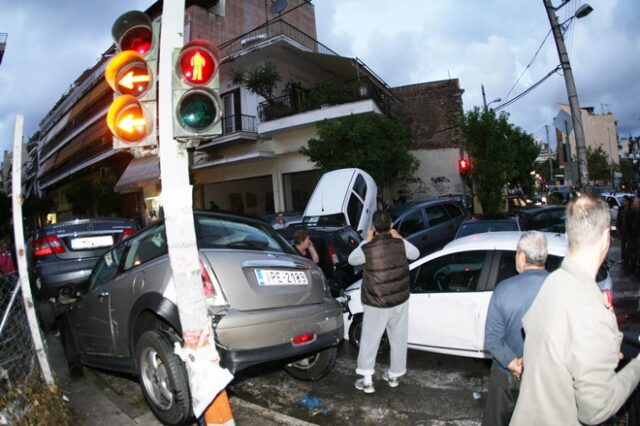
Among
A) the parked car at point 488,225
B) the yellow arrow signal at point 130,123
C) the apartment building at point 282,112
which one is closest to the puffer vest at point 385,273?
the yellow arrow signal at point 130,123

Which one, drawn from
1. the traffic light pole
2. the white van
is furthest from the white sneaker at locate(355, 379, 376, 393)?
the white van

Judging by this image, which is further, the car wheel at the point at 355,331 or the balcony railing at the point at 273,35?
the balcony railing at the point at 273,35

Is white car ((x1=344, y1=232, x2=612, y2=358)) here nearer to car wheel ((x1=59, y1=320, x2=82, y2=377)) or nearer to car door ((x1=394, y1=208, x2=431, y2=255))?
car wheel ((x1=59, y1=320, x2=82, y2=377))

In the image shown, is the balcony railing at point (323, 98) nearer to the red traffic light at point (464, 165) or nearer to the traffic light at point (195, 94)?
the red traffic light at point (464, 165)

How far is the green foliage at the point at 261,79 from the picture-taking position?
2019 centimetres

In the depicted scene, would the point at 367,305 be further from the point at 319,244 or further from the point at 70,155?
the point at 70,155

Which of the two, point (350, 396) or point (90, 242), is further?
point (90, 242)

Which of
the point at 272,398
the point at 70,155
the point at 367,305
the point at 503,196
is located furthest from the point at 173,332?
the point at 70,155

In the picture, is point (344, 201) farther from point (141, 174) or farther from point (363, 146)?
point (141, 174)

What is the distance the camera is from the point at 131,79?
3.29m

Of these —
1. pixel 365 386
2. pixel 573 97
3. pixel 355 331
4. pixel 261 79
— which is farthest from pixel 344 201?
pixel 261 79

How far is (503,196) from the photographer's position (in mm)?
19703

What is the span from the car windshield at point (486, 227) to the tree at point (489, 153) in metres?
10.1

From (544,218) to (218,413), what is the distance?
9.86 meters
